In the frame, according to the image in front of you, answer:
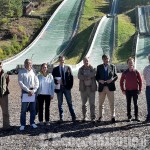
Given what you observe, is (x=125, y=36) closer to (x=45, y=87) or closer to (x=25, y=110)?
(x=45, y=87)

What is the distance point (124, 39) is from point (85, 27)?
7316 mm

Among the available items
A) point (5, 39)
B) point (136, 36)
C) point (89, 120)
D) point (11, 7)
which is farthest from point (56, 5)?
point (89, 120)

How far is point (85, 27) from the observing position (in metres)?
46.5

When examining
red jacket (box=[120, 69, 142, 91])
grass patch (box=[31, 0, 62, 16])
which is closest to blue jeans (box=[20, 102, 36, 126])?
red jacket (box=[120, 69, 142, 91])

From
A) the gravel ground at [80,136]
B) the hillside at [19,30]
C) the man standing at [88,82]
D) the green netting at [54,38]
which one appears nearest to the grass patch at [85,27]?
the green netting at [54,38]

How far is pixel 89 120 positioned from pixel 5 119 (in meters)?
2.50

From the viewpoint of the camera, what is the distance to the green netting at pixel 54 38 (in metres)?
36.9

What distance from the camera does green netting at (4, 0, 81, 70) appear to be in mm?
36875

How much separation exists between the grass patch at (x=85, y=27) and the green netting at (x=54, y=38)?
1003 mm

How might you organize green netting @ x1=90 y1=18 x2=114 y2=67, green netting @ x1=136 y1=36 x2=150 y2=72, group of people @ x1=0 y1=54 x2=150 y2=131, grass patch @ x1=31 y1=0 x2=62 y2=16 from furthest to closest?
grass patch @ x1=31 y1=0 x2=62 y2=16 → green netting @ x1=90 y1=18 x2=114 y2=67 → green netting @ x1=136 y1=36 x2=150 y2=72 → group of people @ x1=0 y1=54 x2=150 y2=131

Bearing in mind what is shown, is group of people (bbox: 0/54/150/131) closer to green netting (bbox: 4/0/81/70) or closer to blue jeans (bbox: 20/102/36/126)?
blue jeans (bbox: 20/102/36/126)

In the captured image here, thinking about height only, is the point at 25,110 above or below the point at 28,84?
below

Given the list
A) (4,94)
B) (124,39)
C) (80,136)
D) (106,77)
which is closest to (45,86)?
(4,94)

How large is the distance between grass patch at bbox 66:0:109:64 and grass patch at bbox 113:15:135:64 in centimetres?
301
